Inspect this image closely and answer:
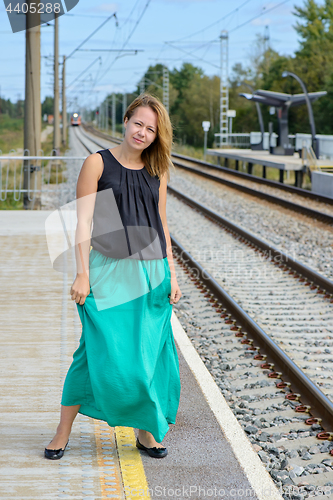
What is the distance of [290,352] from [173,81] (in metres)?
92.0

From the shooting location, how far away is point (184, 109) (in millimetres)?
70500

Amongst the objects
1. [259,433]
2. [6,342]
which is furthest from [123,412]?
[6,342]

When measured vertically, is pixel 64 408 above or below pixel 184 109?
below

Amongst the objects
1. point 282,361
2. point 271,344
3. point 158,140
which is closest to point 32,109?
point 271,344

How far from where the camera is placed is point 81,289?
2867 mm

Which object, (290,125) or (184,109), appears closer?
(290,125)

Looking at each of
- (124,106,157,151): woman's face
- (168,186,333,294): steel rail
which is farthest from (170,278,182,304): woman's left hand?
(168,186,333,294): steel rail

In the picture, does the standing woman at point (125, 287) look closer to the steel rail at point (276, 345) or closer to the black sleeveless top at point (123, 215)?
the black sleeveless top at point (123, 215)

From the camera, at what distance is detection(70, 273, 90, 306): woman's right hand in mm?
2867

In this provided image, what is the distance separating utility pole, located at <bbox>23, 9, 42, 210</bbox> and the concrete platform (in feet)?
26.4

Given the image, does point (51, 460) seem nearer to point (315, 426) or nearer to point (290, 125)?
point (315, 426)

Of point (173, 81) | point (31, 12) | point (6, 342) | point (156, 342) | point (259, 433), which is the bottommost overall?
point (259, 433)

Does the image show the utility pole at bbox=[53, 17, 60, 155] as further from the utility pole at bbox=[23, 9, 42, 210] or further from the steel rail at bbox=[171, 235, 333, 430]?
the steel rail at bbox=[171, 235, 333, 430]

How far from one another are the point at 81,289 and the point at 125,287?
0.22 m
